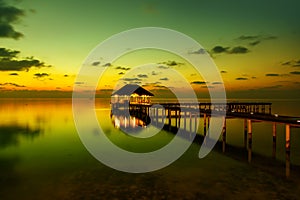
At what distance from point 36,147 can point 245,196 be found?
16.7 meters

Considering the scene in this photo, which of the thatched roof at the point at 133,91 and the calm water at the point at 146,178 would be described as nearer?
the calm water at the point at 146,178

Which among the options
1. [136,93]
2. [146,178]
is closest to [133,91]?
[136,93]

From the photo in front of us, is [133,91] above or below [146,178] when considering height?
above

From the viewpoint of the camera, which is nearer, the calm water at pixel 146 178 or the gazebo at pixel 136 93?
the calm water at pixel 146 178

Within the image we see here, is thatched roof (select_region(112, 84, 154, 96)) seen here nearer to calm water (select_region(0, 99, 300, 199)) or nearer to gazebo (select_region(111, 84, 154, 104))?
gazebo (select_region(111, 84, 154, 104))

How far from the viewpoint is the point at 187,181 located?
12.2m

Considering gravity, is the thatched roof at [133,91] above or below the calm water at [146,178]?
above

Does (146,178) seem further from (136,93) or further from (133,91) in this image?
(133,91)

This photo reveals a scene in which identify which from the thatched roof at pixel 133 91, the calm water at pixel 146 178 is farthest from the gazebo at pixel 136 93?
the calm water at pixel 146 178

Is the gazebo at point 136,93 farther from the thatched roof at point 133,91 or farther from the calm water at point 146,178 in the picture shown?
the calm water at point 146,178

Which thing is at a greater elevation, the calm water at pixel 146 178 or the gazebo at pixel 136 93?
the gazebo at pixel 136 93

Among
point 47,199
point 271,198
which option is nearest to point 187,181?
point 271,198

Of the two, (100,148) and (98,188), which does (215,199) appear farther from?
(100,148)

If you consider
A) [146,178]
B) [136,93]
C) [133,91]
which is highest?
[133,91]
